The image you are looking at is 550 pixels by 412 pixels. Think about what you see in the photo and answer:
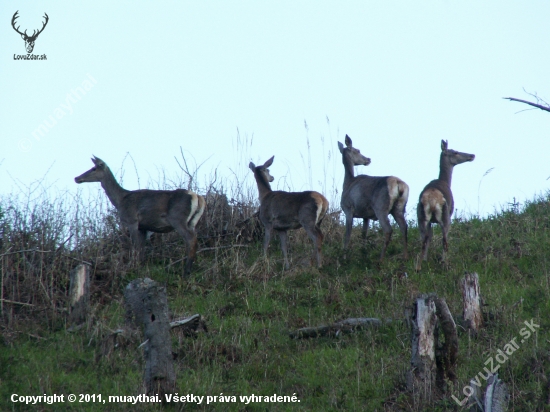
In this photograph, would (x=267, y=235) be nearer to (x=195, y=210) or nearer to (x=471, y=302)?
(x=195, y=210)

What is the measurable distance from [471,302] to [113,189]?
6928mm

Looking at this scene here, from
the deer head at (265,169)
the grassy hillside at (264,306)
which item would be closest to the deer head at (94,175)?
the grassy hillside at (264,306)

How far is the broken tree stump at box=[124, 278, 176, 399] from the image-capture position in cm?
688

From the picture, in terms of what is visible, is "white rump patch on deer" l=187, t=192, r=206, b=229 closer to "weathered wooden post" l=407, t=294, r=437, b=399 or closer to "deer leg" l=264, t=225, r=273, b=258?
"deer leg" l=264, t=225, r=273, b=258

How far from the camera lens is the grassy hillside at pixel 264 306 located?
7.39m

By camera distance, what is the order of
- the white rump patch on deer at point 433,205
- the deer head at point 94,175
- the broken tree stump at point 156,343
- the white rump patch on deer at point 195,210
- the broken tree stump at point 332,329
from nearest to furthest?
the broken tree stump at point 156,343 < the broken tree stump at point 332,329 < the white rump patch on deer at point 433,205 < the white rump patch on deer at point 195,210 < the deer head at point 94,175

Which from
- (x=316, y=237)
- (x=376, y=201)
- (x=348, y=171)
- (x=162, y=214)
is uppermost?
(x=348, y=171)

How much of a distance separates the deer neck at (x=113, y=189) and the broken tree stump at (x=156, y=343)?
5969 mm

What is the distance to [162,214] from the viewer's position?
12117mm

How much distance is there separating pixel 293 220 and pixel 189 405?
19.1 feet

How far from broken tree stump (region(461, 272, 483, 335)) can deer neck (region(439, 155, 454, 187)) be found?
16.2 ft

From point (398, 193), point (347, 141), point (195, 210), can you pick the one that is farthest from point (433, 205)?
point (195, 210)

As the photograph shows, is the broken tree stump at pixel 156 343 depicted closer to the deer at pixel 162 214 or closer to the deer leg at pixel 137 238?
the deer at pixel 162 214

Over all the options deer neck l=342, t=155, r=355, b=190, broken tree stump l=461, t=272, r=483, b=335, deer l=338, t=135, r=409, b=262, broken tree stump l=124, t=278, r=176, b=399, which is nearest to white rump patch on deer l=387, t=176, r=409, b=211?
deer l=338, t=135, r=409, b=262
